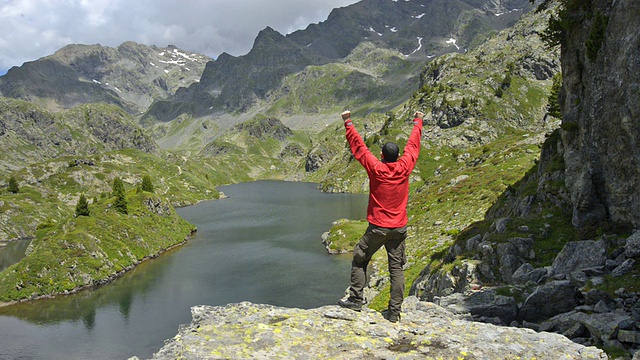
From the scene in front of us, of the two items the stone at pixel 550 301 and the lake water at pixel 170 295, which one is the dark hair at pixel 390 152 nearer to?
the stone at pixel 550 301

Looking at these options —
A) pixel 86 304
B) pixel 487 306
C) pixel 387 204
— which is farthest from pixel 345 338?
pixel 86 304

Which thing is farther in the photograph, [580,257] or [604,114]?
[604,114]

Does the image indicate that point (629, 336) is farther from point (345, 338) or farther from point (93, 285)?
point (93, 285)

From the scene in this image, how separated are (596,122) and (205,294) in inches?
2496

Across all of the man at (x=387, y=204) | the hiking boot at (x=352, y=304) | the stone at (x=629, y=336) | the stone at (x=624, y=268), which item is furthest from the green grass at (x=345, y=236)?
the stone at (x=629, y=336)

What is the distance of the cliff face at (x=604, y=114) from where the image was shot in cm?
2069

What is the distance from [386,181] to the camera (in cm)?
1366

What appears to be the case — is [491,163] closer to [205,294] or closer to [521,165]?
[521,165]

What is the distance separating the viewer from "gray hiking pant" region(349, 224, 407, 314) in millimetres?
13969

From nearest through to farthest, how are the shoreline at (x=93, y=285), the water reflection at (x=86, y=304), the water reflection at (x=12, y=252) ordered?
1. the water reflection at (x=86, y=304)
2. the shoreline at (x=93, y=285)
3. the water reflection at (x=12, y=252)

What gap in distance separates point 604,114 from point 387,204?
17.3m

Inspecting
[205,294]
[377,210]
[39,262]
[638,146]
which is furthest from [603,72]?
[39,262]

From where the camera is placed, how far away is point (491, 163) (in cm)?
7706

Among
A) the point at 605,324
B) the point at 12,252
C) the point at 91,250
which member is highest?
the point at 605,324
